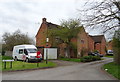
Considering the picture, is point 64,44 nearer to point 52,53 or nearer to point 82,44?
point 52,53

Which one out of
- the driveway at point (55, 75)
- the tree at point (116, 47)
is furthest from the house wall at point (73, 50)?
the driveway at point (55, 75)

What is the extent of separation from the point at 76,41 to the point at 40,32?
970 cm

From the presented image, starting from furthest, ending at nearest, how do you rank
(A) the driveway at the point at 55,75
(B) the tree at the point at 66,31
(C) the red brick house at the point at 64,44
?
(C) the red brick house at the point at 64,44, (B) the tree at the point at 66,31, (A) the driveway at the point at 55,75

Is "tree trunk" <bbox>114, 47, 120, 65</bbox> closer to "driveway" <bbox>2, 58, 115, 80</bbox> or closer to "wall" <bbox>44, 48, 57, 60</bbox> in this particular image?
"driveway" <bbox>2, 58, 115, 80</bbox>

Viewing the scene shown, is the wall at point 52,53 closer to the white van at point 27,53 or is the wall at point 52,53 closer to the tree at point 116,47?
the white van at point 27,53

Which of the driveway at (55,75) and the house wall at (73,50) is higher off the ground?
the house wall at (73,50)

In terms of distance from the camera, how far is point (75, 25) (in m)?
26.3

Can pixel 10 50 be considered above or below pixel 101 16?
below

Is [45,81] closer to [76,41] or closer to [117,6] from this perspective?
[117,6]

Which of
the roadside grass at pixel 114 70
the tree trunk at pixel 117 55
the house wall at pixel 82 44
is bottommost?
the roadside grass at pixel 114 70

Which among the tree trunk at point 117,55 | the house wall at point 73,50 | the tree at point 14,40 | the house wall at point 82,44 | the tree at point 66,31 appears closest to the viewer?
the tree trunk at point 117,55

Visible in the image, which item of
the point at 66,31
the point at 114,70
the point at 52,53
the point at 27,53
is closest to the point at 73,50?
the point at 52,53

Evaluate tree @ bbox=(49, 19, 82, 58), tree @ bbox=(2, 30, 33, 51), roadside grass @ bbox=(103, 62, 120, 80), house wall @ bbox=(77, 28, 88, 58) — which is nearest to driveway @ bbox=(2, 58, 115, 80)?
roadside grass @ bbox=(103, 62, 120, 80)

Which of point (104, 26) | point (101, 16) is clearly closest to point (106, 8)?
point (101, 16)
